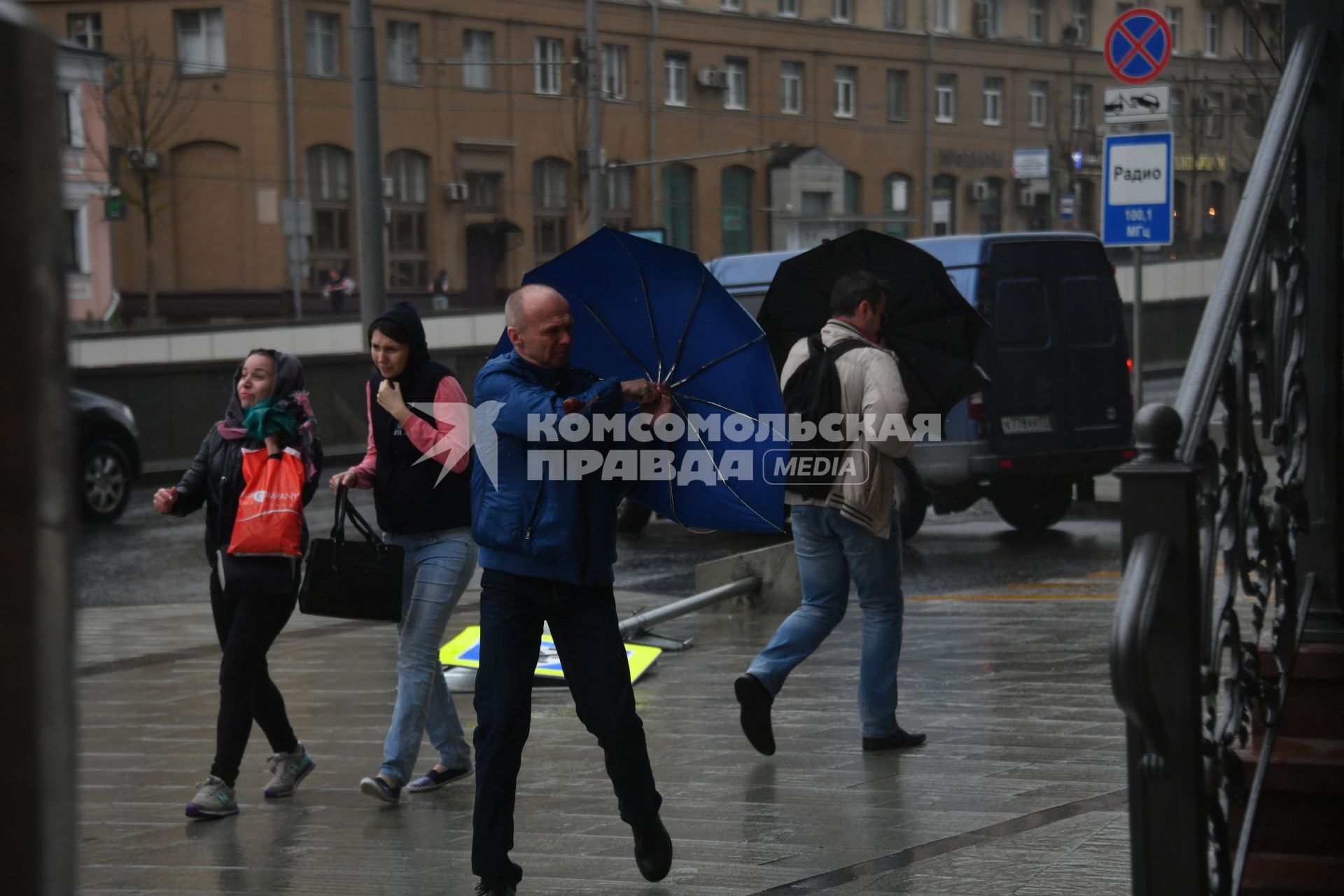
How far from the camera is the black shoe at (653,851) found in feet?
15.9

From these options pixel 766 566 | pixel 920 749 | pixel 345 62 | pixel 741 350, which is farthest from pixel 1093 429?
pixel 345 62

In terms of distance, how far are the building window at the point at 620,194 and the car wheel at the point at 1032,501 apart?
4091cm

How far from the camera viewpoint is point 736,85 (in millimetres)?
58562

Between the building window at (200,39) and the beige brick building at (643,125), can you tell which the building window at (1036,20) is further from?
the building window at (200,39)

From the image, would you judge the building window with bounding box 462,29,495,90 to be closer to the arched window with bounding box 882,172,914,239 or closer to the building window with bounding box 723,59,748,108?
the building window with bounding box 723,59,748,108

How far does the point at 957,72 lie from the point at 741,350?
60.5m

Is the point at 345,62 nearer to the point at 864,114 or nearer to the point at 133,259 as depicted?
the point at 133,259

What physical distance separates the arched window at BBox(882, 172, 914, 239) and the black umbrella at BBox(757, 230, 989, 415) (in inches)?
2050

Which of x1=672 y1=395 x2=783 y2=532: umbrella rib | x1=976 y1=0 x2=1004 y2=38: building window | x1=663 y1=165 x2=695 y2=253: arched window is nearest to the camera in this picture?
x1=672 y1=395 x2=783 y2=532: umbrella rib

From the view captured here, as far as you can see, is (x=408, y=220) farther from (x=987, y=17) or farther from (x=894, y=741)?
(x=894, y=741)

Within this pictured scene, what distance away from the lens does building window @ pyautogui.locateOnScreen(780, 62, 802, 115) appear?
2352 inches

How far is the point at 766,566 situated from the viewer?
10.7 m

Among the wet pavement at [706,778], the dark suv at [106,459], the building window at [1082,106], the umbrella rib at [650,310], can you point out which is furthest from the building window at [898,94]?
the umbrella rib at [650,310]

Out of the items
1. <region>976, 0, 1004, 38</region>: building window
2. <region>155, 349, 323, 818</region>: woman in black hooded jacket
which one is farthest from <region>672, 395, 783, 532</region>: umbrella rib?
<region>976, 0, 1004, 38</region>: building window
